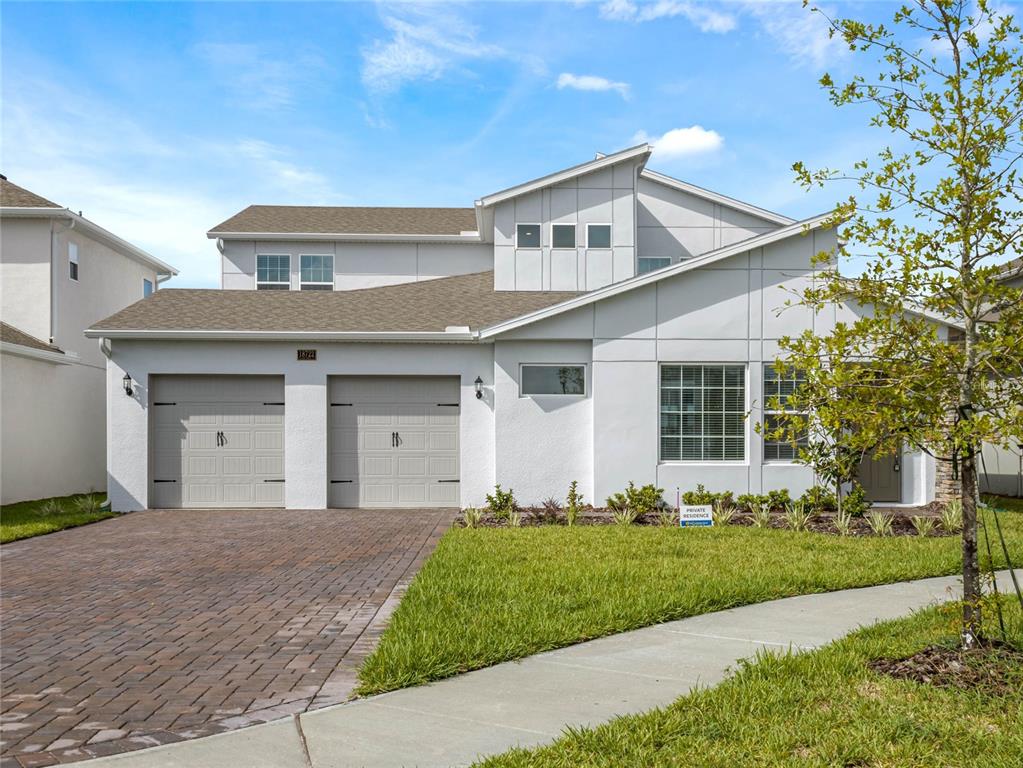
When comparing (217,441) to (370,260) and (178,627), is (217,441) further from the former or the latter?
(178,627)

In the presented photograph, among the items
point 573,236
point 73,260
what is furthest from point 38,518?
point 573,236

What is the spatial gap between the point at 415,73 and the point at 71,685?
10808 mm

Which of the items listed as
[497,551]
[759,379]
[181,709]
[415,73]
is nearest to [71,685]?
[181,709]

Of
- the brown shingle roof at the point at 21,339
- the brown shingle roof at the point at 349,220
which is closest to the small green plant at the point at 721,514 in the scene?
the brown shingle roof at the point at 349,220

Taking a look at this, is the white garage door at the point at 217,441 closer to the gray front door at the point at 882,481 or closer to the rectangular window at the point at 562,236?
the rectangular window at the point at 562,236

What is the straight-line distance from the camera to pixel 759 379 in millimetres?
16250

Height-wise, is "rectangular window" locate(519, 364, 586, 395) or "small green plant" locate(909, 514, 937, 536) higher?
"rectangular window" locate(519, 364, 586, 395)

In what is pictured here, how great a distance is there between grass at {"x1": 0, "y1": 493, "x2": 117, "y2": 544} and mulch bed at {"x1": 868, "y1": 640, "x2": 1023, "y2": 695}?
1265 centimetres

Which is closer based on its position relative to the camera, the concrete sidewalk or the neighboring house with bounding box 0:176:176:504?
the concrete sidewalk

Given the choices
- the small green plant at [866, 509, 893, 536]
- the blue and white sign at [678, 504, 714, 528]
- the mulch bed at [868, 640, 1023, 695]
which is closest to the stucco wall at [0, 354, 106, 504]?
the blue and white sign at [678, 504, 714, 528]

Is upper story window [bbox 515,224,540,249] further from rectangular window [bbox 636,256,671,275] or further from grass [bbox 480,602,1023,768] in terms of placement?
grass [bbox 480,602,1023,768]

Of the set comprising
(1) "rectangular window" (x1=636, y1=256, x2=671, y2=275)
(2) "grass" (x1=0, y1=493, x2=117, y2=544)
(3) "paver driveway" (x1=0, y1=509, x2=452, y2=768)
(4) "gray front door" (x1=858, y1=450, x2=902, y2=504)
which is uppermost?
(1) "rectangular window" (x1=636, y1=256, x2=671, y2=275)

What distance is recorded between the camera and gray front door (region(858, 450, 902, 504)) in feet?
55.2

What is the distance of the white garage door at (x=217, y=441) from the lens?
17422 millimetres
